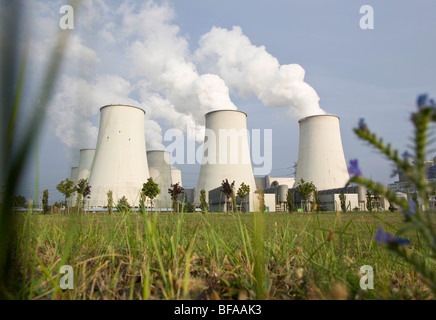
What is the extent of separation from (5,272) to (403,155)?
0.56m

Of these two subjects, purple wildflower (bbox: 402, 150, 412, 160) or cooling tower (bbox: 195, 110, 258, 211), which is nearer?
purple wildflower (bbox: 402, 150, 412, 160)

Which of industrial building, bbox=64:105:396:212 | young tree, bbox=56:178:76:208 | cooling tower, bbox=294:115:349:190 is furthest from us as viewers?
cooling tower, bbox=294:115:349:190

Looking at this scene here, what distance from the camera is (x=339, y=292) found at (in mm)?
493

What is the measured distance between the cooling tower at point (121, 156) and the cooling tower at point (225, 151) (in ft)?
12.3

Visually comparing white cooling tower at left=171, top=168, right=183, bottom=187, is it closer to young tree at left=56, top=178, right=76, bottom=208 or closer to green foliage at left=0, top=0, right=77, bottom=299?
young tree at left=56, top=178, right=76, bottom=208

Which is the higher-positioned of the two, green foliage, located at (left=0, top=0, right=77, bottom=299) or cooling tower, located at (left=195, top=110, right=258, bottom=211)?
cooling tower, located at (left=195, top=110, right=258, bottom=211)

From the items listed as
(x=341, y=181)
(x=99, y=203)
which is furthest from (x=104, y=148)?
(x=341, y=181)

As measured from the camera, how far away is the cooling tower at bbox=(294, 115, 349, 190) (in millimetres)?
18844

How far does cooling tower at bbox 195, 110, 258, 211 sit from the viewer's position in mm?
18406

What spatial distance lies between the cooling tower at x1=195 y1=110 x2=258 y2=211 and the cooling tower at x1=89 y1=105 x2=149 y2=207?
3.73 m

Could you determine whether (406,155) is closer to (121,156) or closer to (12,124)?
(12,124)

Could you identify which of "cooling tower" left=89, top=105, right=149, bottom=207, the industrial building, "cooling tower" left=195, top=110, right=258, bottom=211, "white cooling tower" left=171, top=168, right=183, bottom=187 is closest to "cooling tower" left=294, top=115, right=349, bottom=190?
the industrial building

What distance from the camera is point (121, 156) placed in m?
17.3

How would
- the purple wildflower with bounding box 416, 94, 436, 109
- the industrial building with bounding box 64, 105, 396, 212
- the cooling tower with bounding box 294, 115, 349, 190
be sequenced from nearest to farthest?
the purple wildflower with bounding box 416, 94, 436, 109
the industrial building with bounding box 64, 105, 396, 212
the cooling tower with bounding box 294, 115, 349, 190
